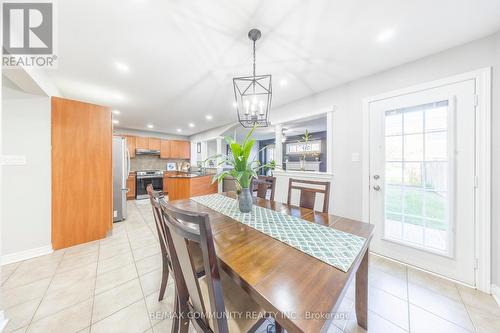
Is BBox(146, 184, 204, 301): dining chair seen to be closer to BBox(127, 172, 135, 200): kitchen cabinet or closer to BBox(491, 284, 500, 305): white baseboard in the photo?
BBox(491, 284, 500, 305): white baseboard

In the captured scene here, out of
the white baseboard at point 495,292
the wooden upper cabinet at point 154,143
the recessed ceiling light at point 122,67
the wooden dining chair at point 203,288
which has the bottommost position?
the white baseboard at point 495,292

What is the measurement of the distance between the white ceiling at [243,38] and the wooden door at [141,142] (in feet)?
10.8

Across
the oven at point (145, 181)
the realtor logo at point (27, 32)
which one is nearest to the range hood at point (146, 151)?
the oven at point (145, 181)

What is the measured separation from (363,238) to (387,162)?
1.58 m

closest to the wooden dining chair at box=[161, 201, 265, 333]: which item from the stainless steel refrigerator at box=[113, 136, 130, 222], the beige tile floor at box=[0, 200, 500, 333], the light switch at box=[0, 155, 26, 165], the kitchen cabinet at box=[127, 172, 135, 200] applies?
the beige tile floor at box=[0, 200, 500, 333]

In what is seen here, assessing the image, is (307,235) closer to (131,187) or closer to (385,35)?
(385,35)

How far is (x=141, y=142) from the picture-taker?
585cm

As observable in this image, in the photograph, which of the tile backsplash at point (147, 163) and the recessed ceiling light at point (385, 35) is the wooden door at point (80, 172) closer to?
the recessed ceiling light at point (385, 35)

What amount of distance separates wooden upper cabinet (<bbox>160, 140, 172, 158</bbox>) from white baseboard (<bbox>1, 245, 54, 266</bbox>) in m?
4.37

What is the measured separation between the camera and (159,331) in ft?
4.00

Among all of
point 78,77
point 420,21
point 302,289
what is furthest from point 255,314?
point 78,77

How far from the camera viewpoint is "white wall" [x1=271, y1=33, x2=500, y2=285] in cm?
155

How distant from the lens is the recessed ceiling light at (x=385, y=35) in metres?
1.56

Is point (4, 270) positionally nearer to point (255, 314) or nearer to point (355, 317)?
point (255, 314)
